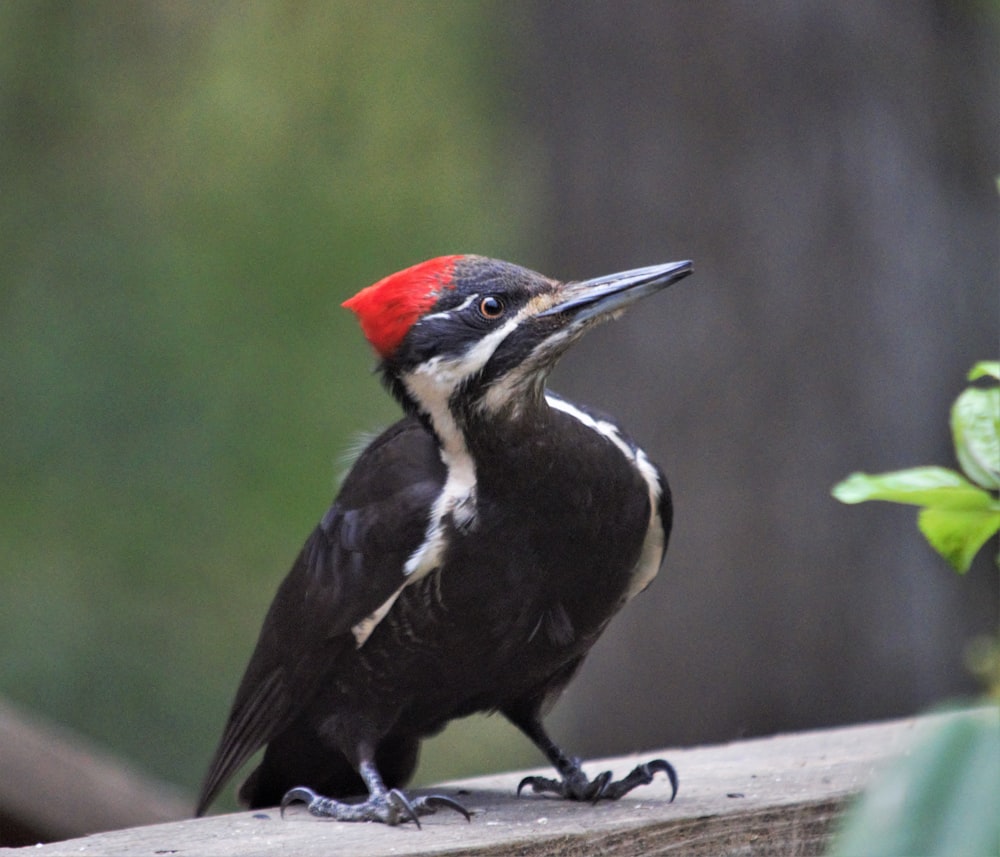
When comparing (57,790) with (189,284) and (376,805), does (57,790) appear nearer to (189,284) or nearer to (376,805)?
(376,805)

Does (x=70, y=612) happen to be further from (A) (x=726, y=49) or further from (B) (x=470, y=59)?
(A) (x=726, y=49)

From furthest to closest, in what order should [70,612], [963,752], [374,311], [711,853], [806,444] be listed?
[70,612] → [806,444] → [374,311] → [711,853] → [963,752]

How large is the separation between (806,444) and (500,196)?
431 cm

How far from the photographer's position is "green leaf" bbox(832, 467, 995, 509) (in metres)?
1.84

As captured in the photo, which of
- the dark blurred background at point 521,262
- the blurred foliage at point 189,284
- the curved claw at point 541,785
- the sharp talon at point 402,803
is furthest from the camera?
the blurred foliage at point 189,284

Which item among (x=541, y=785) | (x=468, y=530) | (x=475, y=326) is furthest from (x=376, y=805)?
(x=475, y=326)

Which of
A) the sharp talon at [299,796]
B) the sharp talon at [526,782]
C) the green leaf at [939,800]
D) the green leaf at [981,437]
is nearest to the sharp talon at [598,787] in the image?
the sharp talon at [526,782]

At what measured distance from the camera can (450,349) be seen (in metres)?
2.34

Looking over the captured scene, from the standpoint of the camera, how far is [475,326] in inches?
92.0

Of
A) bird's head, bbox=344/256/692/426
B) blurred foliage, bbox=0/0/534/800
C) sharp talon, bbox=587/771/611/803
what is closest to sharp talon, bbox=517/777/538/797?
sharp talon, bbox=587/771/611/803

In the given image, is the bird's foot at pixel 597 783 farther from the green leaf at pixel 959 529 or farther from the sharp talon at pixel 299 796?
the green leaf at pixel 959 529

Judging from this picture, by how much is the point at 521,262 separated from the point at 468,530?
549cm

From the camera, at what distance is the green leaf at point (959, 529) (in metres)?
1.84

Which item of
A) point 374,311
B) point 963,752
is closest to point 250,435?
point 374,311
